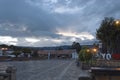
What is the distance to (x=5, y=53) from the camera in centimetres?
19750

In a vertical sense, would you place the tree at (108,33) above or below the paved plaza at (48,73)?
above

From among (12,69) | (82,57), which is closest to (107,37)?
(82,57)

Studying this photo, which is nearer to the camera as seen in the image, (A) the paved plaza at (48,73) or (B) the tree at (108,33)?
(A) the paved plaza at (48,73)

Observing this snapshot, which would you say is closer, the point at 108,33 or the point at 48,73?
the point at 48,73

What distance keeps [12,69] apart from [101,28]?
209ft

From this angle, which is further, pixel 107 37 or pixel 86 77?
pixel 107 37

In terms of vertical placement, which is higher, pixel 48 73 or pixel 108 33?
pixel 108 33

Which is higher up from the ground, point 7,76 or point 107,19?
point 107,19

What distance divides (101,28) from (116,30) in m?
4.35

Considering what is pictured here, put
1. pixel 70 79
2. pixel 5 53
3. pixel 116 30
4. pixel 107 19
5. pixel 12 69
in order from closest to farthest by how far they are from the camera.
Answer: pixel 12 69
pixel 70 79
pixel 116 30
pixel 107 19
pixel 5 53

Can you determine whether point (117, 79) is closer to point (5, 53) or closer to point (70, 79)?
point (70, 79)

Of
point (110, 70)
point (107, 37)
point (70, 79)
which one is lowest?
point (70, 79)

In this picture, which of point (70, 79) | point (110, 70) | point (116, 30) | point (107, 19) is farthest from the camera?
point (107, 19)

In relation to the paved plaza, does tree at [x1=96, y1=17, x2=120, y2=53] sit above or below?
above
